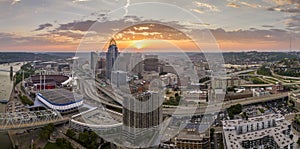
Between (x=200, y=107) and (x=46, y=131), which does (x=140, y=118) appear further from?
(x=200, y=107)

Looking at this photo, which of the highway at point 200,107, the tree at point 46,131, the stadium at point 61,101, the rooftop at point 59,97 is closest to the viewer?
the tree at point 46,131

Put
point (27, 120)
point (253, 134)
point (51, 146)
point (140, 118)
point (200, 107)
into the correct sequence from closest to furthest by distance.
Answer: point (140, 118)
point (253, 134)
point (51, 146)
point (27, 120)
point (200, 107)

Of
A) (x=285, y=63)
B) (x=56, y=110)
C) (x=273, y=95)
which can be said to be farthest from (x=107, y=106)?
(x=285, y=63)

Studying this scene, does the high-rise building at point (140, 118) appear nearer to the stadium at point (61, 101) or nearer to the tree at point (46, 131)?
the tree at point (46, 131)

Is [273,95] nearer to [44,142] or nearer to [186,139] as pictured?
[186,139]

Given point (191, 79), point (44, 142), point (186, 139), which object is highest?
point (191, 79)

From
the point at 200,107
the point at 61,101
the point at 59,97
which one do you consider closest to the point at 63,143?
the point at 61,101

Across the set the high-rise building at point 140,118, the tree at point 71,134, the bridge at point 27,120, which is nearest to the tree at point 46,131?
the bridge at point 27,120

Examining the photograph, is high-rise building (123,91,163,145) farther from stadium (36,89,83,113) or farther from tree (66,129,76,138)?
stadium (36,89,83,113)
